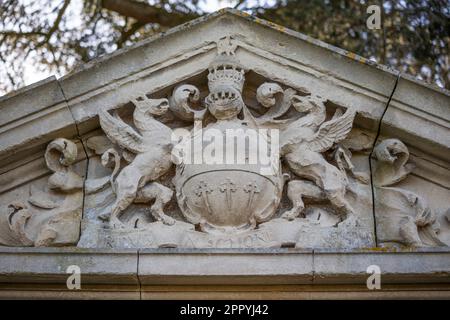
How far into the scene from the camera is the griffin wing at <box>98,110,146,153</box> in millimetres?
6488

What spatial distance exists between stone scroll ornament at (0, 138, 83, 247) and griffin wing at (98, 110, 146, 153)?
23 cm

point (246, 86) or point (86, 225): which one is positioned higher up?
point (246, 86)

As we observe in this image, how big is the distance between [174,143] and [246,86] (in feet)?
1.92

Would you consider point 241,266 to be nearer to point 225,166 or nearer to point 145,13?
point 225,166

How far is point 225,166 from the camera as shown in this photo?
20.5 feet

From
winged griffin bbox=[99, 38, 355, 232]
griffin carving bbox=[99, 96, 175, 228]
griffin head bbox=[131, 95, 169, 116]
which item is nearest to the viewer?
winged griffin bbox=[99, 38, 355, 232]

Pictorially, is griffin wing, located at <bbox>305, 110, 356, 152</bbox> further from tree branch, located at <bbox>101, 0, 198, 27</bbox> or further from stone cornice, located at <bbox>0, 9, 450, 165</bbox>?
tree branch, located at <bbox>101, 0, 198, 27</bbox>

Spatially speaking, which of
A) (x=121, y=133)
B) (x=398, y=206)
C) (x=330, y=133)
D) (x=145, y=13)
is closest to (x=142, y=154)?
(x=121, y=133)

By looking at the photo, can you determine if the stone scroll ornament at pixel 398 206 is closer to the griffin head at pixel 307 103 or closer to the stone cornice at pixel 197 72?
the stone cornice at pixel 197 72

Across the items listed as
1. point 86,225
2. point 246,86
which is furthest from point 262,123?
point 86,225

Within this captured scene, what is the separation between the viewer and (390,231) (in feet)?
20.8

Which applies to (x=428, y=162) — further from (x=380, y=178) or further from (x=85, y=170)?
(x=85, y=170)

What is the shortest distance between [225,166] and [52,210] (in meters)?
1.03

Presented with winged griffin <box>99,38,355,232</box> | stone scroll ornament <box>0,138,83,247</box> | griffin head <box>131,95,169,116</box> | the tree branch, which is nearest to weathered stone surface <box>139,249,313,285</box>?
winged griffin <box>99,38,355,232</box>
